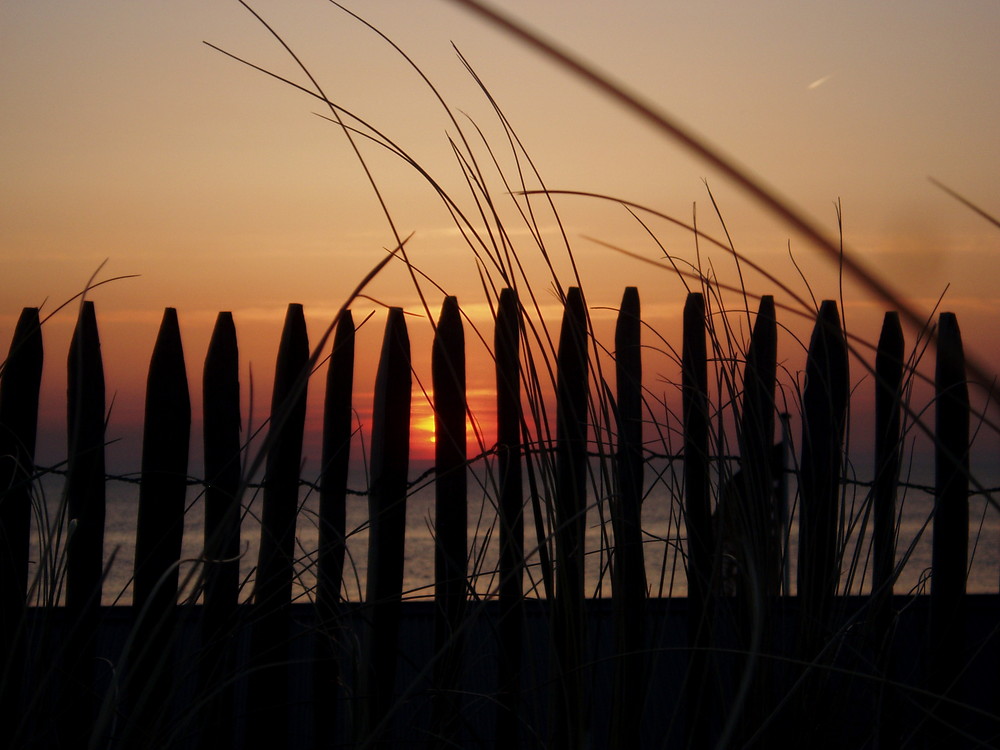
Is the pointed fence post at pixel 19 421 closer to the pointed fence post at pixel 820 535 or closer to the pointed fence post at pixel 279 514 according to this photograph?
the pointed fence post at pixel 279 514

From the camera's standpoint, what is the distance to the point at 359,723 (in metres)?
1.08

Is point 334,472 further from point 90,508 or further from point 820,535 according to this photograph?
point 820,535

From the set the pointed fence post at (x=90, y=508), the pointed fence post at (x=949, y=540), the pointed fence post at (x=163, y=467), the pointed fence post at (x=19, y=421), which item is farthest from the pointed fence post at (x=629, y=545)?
the pointed fence post at (x=19, y=421)

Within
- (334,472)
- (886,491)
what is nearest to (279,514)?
(334,472)

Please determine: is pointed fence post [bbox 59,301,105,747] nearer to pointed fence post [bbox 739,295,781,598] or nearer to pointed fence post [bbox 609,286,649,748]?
pointed fence post [bbox 609,286,649,748]

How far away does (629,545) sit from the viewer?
1.34 m

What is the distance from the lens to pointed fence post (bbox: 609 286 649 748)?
35.8 inches

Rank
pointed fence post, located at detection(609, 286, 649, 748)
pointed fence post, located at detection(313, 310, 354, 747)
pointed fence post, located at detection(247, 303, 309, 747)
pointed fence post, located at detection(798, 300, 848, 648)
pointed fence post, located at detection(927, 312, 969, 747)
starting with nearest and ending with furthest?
pointed fence post, located at detection(609, 286, 649, 748)
pointed fence post, located at detection(798, 300, 848, 648)
pointed fence post, located at detection(313, 310, 354, 747)
pointed fence post, located at detection(247, 303, 309, 747)
pointed fence post, located at detection(927, 312, 969, 747)

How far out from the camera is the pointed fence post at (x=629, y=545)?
0.91m

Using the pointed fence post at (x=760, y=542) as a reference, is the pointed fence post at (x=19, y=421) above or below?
above

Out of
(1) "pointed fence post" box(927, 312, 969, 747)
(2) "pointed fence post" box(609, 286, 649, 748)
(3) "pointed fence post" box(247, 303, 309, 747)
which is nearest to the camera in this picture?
(2) "pointed fence post" box(609, 286, 649, 748)

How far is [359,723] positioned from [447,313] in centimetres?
105

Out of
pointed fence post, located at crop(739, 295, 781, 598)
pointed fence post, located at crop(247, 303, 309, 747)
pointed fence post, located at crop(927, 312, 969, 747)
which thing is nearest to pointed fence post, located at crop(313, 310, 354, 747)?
pointed fence post, located at crop(247, 303, 309, 747)

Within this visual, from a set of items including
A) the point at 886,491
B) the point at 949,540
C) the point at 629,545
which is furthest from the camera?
the point at 949,540
